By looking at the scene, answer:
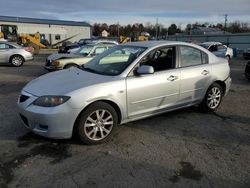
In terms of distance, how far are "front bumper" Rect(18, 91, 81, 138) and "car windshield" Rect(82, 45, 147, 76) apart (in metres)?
1.13

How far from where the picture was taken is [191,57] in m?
5.95

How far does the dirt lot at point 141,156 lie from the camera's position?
3.59 m

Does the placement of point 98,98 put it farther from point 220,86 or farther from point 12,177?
point 220,86

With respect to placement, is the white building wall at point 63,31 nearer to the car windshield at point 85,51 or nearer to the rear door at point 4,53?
the rear door at point 4,53

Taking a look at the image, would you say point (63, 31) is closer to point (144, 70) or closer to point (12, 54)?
point (12, 54)

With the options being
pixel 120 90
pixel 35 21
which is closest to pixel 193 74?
pixel 120 90

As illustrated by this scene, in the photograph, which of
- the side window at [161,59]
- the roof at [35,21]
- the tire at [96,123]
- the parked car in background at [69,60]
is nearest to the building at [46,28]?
the roof at [35,21]

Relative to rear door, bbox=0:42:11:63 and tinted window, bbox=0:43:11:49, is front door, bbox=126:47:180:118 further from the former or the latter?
tinted window, bbox=0:43:11:49

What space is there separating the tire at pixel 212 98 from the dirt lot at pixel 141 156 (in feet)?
1.43

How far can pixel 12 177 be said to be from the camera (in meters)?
3.63

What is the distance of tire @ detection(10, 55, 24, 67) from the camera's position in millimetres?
16297

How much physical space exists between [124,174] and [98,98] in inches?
51.9

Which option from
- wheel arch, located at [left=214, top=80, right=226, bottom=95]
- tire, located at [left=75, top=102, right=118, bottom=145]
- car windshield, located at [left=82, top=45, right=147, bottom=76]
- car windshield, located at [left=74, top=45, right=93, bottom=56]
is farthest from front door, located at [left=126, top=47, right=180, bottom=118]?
car windshield, located at [left=74, top=45, right=93, bottom=56]

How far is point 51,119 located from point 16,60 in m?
13.4
